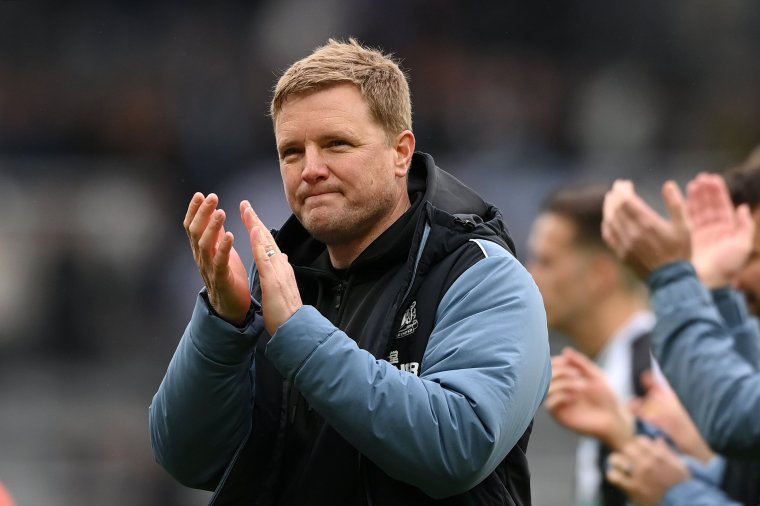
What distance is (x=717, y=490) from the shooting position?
3.49 metres

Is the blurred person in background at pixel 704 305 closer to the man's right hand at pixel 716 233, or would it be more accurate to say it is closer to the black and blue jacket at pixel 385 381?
the man's right hand at pixel 716 233

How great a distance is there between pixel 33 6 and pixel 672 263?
10618mm

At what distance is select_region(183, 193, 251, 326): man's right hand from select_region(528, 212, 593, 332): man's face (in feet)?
10.4

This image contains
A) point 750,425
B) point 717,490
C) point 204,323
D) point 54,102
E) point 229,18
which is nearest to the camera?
point 204,323

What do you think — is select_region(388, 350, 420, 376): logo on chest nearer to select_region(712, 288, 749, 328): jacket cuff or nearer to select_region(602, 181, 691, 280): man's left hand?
select_region(602, 181, 691, 280): man's left hand

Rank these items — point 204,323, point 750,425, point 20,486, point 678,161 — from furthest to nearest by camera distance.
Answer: point 678,161 → point 20,486 → point 750,425 → point 204,323

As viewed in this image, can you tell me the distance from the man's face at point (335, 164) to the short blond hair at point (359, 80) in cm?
2

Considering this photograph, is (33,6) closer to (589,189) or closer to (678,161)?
(678,161)

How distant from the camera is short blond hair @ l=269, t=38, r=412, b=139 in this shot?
283cm

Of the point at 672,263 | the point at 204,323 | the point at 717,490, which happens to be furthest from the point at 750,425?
the point at 204,323

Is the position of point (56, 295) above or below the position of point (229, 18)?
below

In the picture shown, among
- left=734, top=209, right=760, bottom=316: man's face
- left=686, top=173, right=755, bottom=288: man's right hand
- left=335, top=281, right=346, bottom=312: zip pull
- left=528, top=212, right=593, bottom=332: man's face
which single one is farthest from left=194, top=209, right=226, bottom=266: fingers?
left=528, top=212, right=593, bottom=332: man's face

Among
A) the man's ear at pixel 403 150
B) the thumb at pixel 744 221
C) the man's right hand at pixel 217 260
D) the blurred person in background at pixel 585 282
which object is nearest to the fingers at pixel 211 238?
the man's right hand at pixel 217 260

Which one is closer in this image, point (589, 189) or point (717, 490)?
A: point (717, 490)
